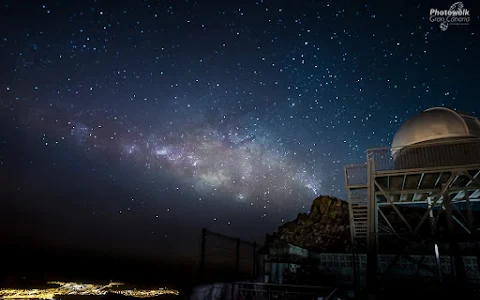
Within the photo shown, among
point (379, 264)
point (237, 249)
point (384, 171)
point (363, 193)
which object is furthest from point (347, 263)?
point (237, 249)

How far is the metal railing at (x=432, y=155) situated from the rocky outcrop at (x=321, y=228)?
26099 millimetres

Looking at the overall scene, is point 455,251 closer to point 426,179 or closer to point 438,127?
point 426,179

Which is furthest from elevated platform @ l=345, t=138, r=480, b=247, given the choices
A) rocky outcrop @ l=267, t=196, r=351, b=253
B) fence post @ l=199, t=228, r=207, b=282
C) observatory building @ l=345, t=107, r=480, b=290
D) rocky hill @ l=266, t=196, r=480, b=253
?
rocky outcrop @ l=267, t=196, r=351, b=253

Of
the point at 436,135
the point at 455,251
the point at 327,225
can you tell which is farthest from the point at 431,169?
the point at 327,225

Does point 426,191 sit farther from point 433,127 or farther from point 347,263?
point 347,263

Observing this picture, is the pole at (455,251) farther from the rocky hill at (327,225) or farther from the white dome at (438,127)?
the rocky hill at (327,225)

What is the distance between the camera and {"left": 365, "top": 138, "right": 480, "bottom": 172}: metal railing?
12.5 metres

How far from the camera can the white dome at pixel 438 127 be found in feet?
44.4

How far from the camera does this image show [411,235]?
45.3ft

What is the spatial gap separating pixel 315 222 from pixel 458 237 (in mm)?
33625

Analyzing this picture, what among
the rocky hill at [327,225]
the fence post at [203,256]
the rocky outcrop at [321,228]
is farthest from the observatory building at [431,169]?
the rocky outcrop at [321,228]

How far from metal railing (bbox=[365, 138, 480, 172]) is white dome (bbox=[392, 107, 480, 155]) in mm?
549

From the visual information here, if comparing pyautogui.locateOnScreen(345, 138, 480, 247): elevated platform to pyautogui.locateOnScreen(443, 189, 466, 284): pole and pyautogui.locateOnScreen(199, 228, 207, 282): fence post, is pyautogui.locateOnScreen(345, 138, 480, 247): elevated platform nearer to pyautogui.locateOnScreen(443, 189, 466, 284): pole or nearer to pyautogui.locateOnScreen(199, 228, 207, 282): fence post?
pyautogui.locateOnScreen(443, 189, 466, 284): pole

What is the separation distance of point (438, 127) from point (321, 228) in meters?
32.9
